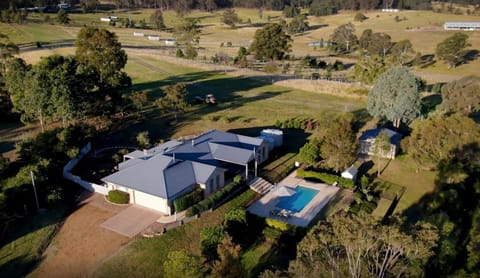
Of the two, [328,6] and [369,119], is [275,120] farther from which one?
[328,6]

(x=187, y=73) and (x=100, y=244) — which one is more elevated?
(x=187, y=73)

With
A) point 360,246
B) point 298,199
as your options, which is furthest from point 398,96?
point 360,246

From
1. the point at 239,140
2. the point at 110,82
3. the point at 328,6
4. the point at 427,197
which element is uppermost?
the point at 328,6

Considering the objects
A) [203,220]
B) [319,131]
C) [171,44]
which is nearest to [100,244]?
[203,220]

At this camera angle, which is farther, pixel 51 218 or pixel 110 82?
pixel 110 82

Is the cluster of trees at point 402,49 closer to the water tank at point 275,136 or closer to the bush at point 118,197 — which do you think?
the water tank at point 275,136

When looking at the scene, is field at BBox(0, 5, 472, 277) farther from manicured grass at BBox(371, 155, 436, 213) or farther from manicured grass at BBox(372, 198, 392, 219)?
manicured grass at BBox(372, 198, 392, 219)
